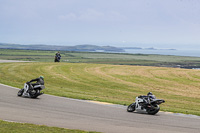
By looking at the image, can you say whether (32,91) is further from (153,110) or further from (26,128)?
(26,128)

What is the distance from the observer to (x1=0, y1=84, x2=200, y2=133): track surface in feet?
41.5

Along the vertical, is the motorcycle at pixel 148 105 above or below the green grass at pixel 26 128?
above

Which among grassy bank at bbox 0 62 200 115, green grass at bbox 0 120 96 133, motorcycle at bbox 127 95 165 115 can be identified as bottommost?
grassy bank at bbox 0 62 200 115

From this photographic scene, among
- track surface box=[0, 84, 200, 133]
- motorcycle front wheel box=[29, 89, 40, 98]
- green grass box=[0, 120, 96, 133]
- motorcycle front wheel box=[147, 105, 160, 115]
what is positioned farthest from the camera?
motorcycle front wheel box=[29, 89, 40, 98]

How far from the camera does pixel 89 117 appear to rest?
575 inches

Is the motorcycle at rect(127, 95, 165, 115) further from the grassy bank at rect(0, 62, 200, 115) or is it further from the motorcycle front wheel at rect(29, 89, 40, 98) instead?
the motorcycle front wheel at rect(29, 89, 40, 98)

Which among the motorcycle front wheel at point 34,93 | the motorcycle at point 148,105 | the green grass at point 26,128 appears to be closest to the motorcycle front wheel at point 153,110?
the motorcycle at point 148,105

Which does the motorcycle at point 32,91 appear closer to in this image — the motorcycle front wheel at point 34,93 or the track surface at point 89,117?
the motorcycle front wheel at point 34,93

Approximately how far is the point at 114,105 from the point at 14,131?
29.8 feet

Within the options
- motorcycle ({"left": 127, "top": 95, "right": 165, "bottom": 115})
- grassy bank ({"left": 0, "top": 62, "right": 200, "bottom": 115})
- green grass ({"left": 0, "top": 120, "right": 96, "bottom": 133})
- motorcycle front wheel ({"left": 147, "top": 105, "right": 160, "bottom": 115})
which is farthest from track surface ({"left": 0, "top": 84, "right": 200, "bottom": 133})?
grassy bank ({"left": 0, "top": 62, "right": 200, "bottom": 115})

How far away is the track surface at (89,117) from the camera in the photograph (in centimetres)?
1265

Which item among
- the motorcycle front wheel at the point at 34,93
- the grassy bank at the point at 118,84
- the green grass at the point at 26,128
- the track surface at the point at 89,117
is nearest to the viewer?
the green grass at the point at 26,128

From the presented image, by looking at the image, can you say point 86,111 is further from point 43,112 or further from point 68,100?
point 68,100

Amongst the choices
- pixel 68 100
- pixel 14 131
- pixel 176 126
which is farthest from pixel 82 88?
pixel 14 131
